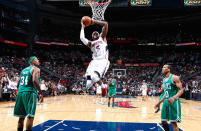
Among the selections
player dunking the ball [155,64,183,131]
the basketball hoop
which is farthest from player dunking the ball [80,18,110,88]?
the basketball hoop

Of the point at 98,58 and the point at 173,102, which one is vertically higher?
the point at 98,58

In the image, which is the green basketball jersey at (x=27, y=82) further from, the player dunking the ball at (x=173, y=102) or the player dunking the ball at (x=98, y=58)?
the player dunking the ball at (x=173, y=102)

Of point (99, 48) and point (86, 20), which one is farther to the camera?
point (99, 48)

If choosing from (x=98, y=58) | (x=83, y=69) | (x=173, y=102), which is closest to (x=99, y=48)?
(x=98, y=58)

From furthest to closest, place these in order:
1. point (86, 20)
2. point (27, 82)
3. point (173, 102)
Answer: point (173, 102) → point (27, 82) → point (86, 20)

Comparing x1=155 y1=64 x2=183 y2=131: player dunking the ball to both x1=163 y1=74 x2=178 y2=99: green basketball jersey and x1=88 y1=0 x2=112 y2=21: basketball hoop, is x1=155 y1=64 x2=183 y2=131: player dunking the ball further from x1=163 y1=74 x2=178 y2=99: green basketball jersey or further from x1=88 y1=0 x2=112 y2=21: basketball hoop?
x1=88 y1=0 x2=112 y2=21: basketball hoop

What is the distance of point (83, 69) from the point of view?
88.3 ft

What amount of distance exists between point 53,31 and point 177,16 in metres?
18.7

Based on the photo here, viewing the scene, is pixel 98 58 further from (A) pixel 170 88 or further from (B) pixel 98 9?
(B) pixel 98 9

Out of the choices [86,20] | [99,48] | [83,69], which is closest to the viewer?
[86,20]

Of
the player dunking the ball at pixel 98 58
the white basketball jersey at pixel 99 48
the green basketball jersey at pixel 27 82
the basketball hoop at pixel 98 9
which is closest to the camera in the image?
the player dunking the ball at pixel 98 58

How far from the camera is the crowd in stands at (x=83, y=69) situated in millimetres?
19875

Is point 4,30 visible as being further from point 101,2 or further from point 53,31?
point 101,2

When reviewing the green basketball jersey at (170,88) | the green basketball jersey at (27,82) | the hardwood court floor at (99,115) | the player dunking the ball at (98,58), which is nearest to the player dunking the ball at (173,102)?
the green basketball jersey at (170,88)
